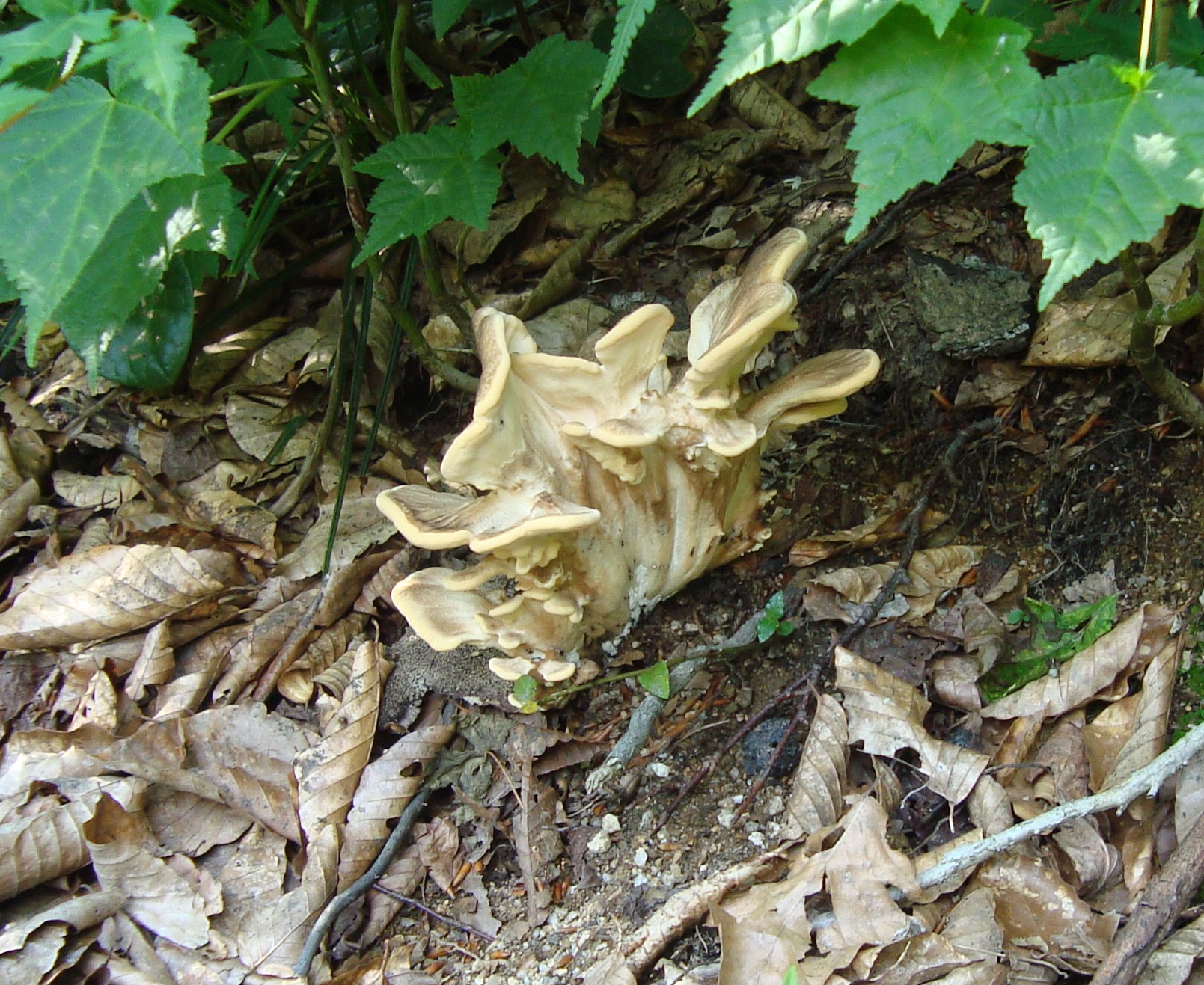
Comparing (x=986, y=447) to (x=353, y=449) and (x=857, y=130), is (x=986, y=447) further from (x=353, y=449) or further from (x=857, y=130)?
(x=353, y=449)

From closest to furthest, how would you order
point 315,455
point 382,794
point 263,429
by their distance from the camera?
point 382,794 → point 315,455 → point 263,429

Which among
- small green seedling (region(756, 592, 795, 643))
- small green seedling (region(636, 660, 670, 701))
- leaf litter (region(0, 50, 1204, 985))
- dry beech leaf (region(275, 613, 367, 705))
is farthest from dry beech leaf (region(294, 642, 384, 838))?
small green seedling (region(756, 592, 795, 643))

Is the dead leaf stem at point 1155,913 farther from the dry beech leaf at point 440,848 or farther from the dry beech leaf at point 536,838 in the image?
the dry beech leaf at point 440,848

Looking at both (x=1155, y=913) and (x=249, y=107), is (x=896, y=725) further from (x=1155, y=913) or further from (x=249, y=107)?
(x=249, y=107)

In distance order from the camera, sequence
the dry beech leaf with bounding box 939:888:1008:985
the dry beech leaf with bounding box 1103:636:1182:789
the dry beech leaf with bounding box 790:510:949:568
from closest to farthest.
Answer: the dry beech leaf with bounding box 939:888:1008:985
the dry beech leaf with bounding box 1103:636:1182:789
the dry beech leaf with bounding box 790:510:949:568

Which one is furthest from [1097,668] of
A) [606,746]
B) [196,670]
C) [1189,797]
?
[196,670]

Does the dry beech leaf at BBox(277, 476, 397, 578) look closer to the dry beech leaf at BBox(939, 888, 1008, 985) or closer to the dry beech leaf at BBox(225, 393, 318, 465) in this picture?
the dry beech leaf at BBox(225, 393, 318, 465)
